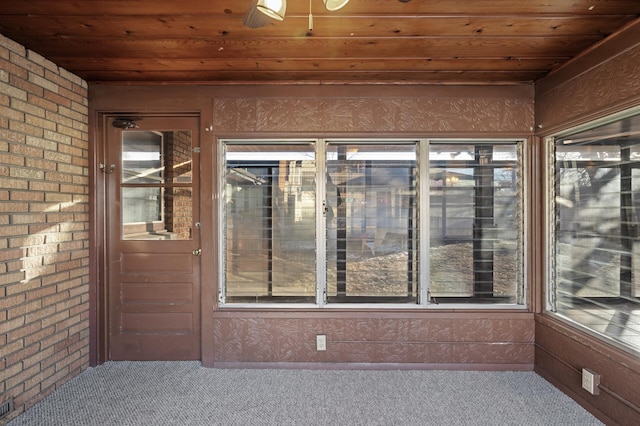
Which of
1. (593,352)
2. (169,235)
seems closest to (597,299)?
(593,352)

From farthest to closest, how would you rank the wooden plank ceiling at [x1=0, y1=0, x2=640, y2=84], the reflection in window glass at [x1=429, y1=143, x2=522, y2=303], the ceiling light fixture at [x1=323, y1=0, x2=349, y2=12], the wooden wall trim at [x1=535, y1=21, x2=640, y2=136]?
the reflection in window glass at [x1=429, y1=143, x2=522, y2=303], the wooden wall trim at [x1=535, y1=21, x2=640, y2=136], the wooden plank ceiling at [x1=0, y1=0, x2=640, y2=84], the ceiling light fixture at [x1=323, y1=0, x2=349, y2=12]

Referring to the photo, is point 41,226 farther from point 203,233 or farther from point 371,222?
point 371,222

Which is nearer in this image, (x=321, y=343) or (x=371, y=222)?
(x=321, y=343)

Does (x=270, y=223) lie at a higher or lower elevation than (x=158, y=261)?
higher

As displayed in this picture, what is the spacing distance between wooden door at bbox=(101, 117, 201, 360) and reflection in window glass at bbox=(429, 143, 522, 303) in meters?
2.11

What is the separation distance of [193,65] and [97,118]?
1087mm

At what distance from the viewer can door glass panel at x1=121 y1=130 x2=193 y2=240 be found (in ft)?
9.71

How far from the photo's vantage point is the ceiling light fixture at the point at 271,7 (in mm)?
1249

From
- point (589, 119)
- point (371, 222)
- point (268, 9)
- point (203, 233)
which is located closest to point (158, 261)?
point (203, 233)

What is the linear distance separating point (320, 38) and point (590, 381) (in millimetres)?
2859

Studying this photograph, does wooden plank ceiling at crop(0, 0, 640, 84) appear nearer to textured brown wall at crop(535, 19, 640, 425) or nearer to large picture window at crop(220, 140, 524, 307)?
textured brown wall at crop(535, 19, 640, 425)

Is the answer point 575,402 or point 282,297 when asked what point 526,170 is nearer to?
point 575,402

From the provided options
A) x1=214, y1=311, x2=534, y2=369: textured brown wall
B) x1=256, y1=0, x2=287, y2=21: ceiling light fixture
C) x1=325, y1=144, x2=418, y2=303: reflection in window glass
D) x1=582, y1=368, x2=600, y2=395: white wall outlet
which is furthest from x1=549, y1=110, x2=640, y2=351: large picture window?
x1=256, y1=0, x2=287, y2=21: ceiling light fixture

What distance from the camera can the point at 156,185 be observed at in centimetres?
296
